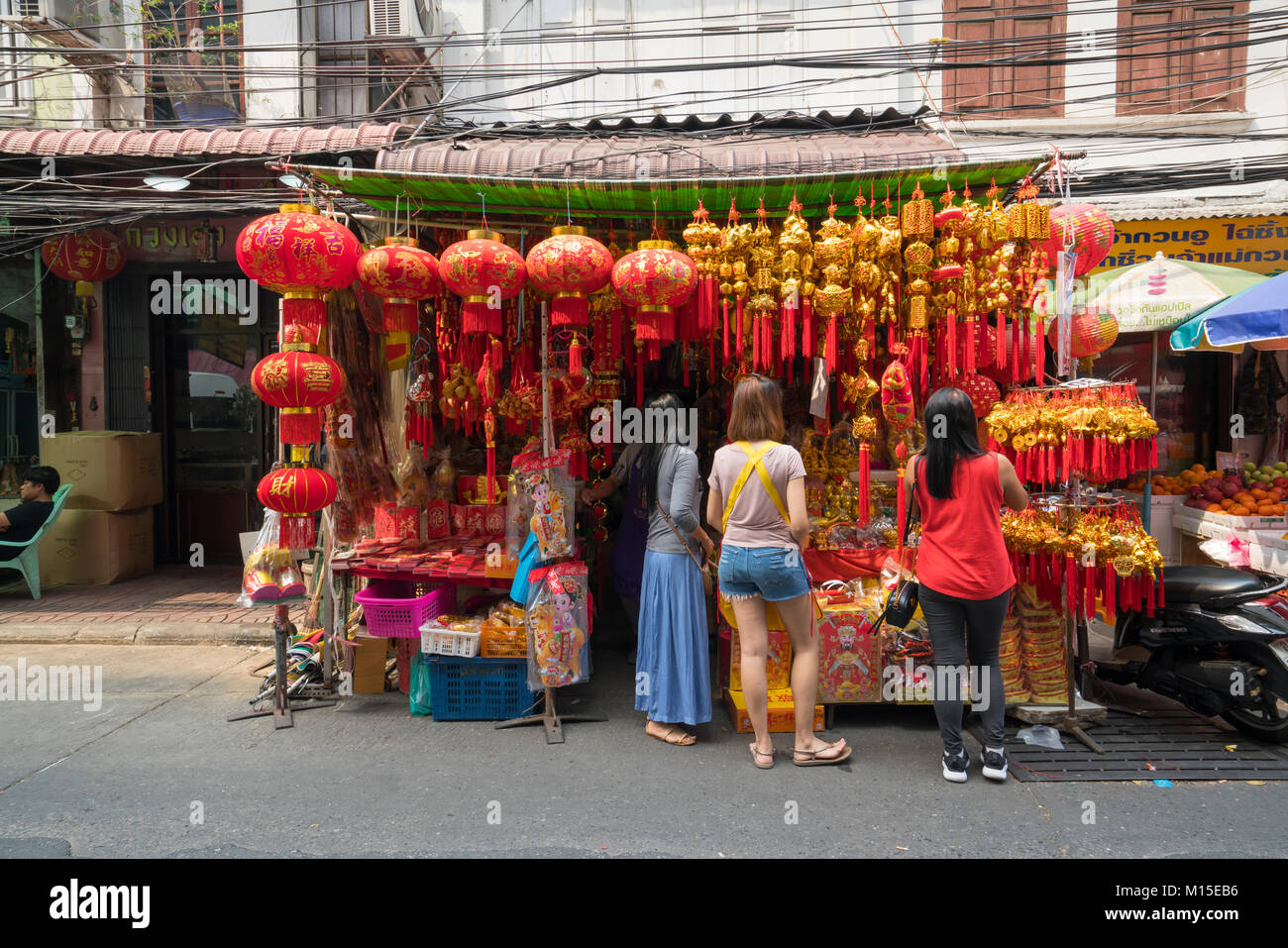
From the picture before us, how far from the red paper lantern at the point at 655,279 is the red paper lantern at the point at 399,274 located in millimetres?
1067

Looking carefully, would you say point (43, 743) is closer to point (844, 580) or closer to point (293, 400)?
point (293, 400)

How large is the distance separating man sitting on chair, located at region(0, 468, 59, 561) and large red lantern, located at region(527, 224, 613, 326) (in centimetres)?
582

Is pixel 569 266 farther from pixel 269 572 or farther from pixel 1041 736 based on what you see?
pixel 1041 736

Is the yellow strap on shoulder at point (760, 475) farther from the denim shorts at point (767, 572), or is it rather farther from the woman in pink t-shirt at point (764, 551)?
the denim shorts at point (767, 572)

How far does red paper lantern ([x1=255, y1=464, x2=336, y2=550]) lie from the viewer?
4.23 metres

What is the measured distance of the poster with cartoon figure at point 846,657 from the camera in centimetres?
427

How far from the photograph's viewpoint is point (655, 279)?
13.2ft

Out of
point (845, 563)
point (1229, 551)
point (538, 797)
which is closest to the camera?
point (538, 797)

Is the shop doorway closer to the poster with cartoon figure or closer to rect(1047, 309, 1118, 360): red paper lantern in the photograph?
the poster with cartoon figure

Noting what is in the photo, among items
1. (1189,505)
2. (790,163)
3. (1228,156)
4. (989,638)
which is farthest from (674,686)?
(1228,156)

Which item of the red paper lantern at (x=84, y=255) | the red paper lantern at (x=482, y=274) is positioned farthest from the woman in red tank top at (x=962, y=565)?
the red paper lantern at (x=84, y=255)

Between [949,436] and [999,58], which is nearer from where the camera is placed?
[949,436]

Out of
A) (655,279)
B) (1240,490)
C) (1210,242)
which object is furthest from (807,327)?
(1210,242)

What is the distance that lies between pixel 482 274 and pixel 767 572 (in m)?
2.19
